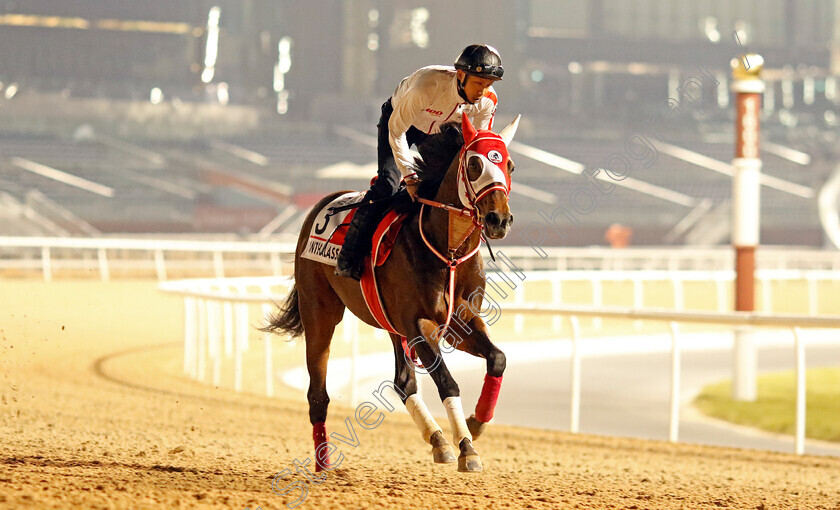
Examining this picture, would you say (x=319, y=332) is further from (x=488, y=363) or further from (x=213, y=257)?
(x=213, y=257)

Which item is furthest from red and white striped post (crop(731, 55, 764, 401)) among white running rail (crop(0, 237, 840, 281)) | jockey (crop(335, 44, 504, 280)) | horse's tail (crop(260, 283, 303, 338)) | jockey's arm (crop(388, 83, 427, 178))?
white running rail (crop(0, 237, 840, 281))

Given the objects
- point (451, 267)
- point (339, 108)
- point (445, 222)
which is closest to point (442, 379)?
point (451, 267)

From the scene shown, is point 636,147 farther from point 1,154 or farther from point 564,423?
point 564,423

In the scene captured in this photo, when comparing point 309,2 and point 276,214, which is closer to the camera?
point 276,214

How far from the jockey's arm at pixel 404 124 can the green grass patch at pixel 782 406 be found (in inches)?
187

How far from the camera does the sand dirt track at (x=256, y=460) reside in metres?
3.52

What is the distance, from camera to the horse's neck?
12.2ft

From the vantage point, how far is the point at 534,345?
37.1 feet

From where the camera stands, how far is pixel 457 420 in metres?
3.63

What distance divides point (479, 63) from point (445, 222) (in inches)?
23.3

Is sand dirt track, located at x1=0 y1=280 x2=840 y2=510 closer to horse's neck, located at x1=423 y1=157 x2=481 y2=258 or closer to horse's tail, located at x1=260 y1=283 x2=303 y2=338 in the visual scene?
horse's tail, located at x1=260 y1=283 x2=303 y2=338

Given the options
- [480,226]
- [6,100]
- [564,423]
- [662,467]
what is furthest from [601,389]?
[6,100]

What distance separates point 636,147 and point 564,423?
24.7 meters

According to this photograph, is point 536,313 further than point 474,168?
Yes
